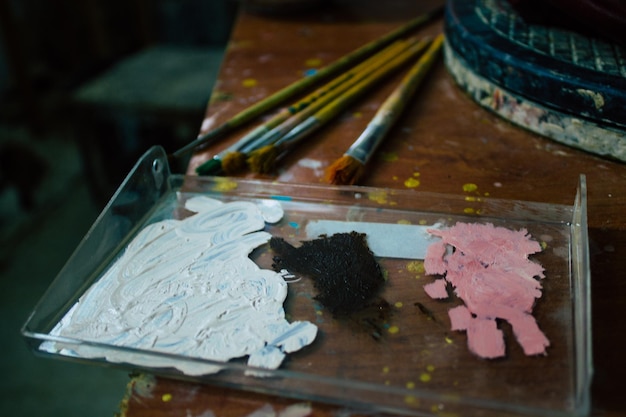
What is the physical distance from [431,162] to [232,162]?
11.7 inches

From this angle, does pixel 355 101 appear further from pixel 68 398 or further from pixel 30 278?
pixel 30 278

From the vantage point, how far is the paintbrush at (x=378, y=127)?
2.88 ft

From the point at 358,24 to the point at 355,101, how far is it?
1.46 feet

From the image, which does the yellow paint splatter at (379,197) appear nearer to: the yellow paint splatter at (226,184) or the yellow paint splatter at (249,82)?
the yellow paint splatter at (226,184)

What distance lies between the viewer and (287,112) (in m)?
1.05

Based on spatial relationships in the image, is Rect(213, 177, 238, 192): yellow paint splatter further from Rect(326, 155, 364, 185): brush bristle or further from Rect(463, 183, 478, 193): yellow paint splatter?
Rect(463, 183, 478, 193): yellow paint splatter

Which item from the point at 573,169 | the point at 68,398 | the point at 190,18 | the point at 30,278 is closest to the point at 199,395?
the point at 573,169

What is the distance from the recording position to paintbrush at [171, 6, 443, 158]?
998 mm

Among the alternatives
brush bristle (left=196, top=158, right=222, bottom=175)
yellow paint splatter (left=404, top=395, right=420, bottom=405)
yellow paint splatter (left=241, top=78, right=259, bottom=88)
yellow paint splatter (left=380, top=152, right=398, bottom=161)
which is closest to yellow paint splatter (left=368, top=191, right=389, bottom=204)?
yellow paint splatter (left=380, top=152, right=398, bottom=161)

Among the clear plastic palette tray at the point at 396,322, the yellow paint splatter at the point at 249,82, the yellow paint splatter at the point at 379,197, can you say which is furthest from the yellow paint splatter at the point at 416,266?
the yellow paint splatter at the point at 249,82

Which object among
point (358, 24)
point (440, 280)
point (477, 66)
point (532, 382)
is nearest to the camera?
point (532, 382)

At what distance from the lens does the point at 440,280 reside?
692mm

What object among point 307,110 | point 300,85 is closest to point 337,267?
point 307,110

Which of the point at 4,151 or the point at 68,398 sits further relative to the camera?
the point at 4,151
